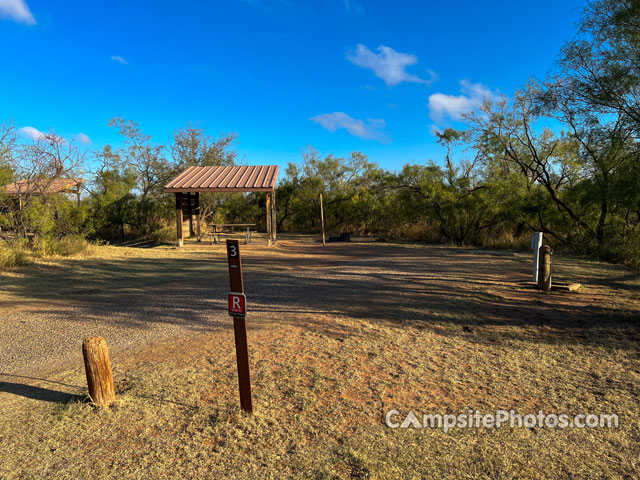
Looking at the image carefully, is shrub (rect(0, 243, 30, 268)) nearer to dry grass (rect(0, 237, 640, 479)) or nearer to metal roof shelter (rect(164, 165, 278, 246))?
metal roof shelter (rect(164, 165, 278, 246))

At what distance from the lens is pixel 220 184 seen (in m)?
16.5

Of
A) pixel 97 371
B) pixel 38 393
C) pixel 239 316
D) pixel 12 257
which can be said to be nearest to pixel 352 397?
pixel 239 316

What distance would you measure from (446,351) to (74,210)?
15.5m

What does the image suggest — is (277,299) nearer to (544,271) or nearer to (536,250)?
(544,271)

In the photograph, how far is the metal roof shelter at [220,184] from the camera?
16047mm

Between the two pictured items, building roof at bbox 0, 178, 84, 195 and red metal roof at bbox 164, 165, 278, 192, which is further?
red metal roof at bbox 164, 165, 278, 192

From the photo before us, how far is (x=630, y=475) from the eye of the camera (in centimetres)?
229

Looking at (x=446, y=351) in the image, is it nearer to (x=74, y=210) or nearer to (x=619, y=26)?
(x=619, y=26)

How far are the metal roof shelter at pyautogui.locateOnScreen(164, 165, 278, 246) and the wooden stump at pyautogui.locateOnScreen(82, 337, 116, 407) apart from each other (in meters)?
13.2

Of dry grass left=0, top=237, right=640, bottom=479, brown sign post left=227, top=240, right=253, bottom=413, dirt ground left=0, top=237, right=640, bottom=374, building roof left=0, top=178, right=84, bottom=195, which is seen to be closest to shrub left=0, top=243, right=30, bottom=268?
dirt ground left=0, top=237, right=640, bottom=374

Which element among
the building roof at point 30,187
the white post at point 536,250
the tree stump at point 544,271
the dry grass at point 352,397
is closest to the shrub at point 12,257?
the building roof at point 30,187

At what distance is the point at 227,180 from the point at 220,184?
0.67m

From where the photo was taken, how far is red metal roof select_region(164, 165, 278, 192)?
1603cm

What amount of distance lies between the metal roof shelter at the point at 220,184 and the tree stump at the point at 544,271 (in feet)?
35.5
